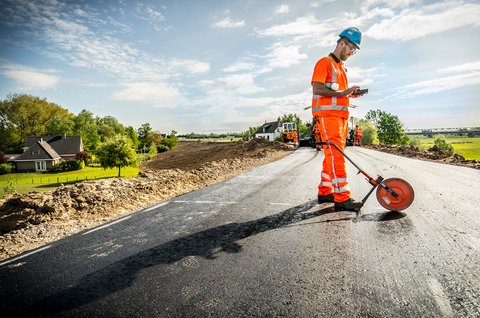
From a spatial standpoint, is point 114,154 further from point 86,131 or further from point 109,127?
point 109,127

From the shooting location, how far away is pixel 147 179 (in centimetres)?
644

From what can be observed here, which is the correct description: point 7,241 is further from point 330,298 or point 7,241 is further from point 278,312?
point 330,298

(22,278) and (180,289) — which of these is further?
(22,278)

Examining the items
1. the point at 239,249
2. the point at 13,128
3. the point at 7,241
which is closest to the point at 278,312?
the point at 239,249

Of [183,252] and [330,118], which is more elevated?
[330,118]

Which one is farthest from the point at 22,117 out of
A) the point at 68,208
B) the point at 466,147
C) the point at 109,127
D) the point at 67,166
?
the point at 466,147

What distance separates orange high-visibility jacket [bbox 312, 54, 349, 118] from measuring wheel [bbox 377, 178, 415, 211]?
1.24 metres

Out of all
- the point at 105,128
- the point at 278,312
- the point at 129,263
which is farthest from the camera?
the point at 105,128

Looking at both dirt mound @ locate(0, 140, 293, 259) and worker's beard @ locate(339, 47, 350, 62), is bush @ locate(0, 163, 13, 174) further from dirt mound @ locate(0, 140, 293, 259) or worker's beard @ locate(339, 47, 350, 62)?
worker's beard @ locate(339, 47, 350, 62)

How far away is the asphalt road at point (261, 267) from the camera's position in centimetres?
161

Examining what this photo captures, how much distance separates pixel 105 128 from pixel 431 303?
105 metres

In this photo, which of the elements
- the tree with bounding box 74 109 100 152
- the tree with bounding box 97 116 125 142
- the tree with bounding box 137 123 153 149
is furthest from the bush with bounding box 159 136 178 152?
the tree with bounding box 74 109 100 152

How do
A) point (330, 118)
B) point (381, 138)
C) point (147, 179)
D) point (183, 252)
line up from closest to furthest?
point (183, 252), point (330, 118), point (147, 179), point (381, 138)

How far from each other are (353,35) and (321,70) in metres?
0.74
